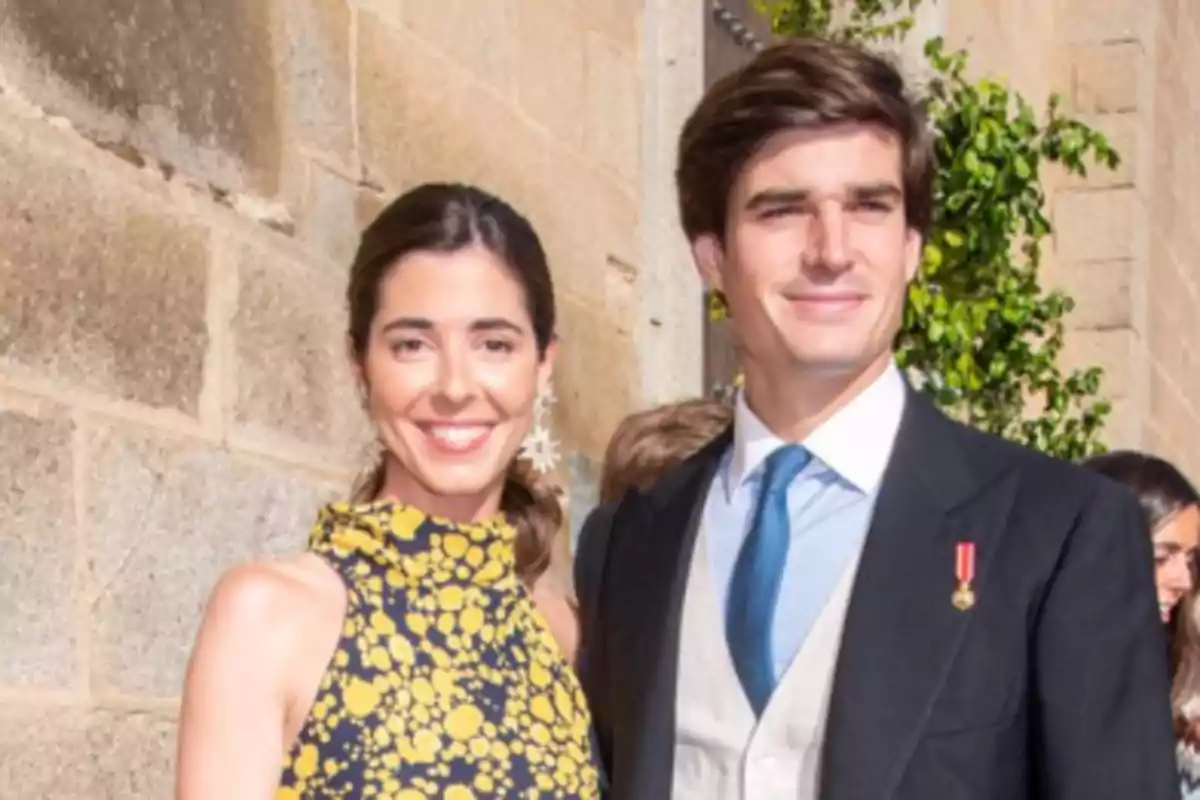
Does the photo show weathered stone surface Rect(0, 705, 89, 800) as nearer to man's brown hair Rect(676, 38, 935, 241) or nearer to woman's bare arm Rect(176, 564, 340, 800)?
woman's bare arm Rect(176, 564, 340, 800)

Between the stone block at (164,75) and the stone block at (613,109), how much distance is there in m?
1.30

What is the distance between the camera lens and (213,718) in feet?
6.80

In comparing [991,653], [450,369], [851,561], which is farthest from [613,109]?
[991,653]

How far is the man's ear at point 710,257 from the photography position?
2.37 meters

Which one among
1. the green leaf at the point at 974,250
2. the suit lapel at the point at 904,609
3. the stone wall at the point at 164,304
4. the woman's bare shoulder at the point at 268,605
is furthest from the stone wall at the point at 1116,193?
the woman's bare shoulder at the point at 268,605

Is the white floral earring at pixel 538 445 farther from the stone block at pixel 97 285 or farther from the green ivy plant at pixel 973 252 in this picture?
the green ivy plant at pixel 973 252

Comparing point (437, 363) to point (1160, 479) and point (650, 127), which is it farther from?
point (650, 127)

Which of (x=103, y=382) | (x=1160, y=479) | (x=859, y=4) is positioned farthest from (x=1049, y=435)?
(x=103, y=382)

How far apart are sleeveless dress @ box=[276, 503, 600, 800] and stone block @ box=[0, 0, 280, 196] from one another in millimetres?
623

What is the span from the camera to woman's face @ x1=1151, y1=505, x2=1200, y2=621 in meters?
3.77

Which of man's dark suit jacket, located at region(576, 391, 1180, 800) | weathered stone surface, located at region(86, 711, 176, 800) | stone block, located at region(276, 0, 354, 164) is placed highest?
stone block, located at region(276, 0, 354, 164)

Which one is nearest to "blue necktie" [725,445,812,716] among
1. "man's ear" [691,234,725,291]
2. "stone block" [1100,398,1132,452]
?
"man's ear" [691,234,725,291]

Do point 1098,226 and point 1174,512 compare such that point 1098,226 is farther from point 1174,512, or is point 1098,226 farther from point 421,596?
point 421,596

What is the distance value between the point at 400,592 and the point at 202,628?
0.95 ft
